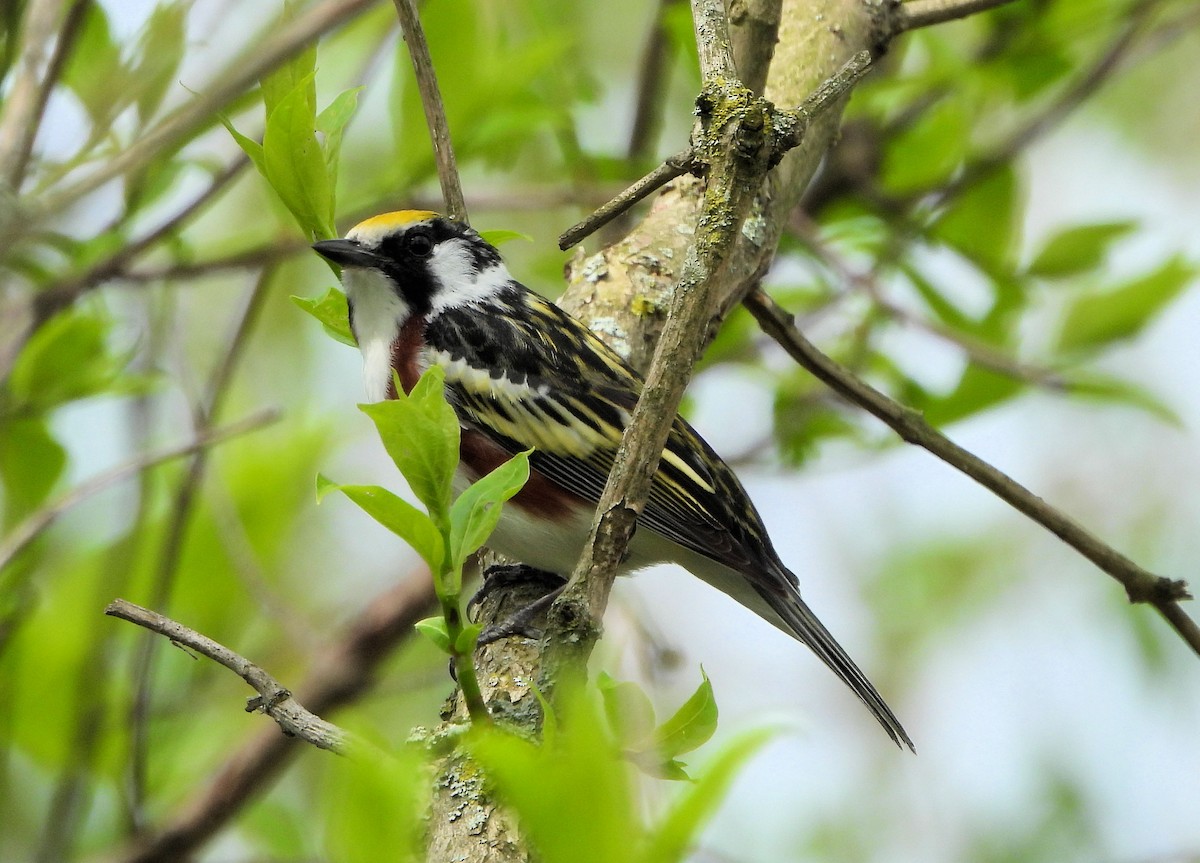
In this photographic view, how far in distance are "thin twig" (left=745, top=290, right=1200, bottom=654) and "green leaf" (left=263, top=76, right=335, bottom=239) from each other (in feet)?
3.63

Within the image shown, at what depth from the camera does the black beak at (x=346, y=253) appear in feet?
9.11

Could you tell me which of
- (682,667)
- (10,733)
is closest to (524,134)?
(682,667)

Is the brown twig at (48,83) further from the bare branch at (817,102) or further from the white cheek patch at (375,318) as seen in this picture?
the bare branch at (817,102)

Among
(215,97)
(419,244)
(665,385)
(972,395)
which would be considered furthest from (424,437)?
(972,395)

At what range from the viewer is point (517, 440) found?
3410mm

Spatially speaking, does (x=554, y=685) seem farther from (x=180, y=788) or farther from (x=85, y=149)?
(x=180, y=788)

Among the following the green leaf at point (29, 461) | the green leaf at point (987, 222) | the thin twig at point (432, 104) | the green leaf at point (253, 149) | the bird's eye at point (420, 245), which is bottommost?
the green leaf at point (253, 149)

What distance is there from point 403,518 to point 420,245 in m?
2.19

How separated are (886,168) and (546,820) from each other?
3313 mm

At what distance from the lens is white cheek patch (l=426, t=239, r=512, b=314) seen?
373cm

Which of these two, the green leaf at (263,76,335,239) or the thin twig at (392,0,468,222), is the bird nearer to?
the thin twig at (392,0,468,222)

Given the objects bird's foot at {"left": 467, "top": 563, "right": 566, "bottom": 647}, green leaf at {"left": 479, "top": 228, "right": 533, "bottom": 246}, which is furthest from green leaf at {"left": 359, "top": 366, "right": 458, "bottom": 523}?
green leaf at {"left": 479, "top": 228, "right": 533, "bottom": 246}

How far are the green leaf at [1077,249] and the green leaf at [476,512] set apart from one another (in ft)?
8.14

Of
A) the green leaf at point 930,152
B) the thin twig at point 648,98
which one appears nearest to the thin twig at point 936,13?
the green leaf at point 930,152
